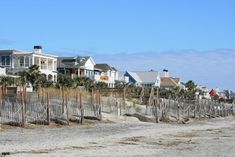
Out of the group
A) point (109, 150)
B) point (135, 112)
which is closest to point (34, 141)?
point (109, 150)

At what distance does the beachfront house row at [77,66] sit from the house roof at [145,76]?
1497 inches

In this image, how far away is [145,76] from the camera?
154 metres

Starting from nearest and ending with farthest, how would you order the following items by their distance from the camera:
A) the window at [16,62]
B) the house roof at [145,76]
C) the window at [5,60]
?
the window at [16,62] → the window at [5,60] → the house roof at [145,76]

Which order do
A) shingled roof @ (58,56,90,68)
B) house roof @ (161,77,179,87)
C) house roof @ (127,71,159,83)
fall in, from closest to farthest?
shingled roof @ (58,56,90,68) → house roof @ (127,71,159,83) → house roof @ (161,77,179,87)

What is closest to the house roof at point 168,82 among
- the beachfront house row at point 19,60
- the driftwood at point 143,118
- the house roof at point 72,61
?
the house roof at point 72,61

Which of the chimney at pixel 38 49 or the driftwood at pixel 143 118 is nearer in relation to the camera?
the driftwood at pixel 143 118

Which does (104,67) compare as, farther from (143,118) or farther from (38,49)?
(143,118)

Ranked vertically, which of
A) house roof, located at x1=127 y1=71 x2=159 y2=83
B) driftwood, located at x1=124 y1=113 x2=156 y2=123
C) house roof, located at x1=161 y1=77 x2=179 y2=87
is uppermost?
house roof, located at x1=127 y1=71 x2=159 y2=83

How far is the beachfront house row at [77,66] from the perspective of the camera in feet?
355

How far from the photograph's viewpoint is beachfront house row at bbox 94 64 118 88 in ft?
380

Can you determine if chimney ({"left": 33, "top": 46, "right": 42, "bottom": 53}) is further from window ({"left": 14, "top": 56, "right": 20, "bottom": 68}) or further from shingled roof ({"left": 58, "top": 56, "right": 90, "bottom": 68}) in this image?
shingled roof ({"left": 58, "top": 56, "right": 90, "bottom": 68})

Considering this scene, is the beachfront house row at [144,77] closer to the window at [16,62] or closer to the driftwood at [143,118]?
the window at [16,62]

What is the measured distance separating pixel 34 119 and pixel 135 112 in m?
19.7

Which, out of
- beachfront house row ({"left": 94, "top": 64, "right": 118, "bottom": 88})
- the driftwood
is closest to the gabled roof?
beachfront house row ({"left": 94, "top": 64, "right": 118, "bottom": 88})
